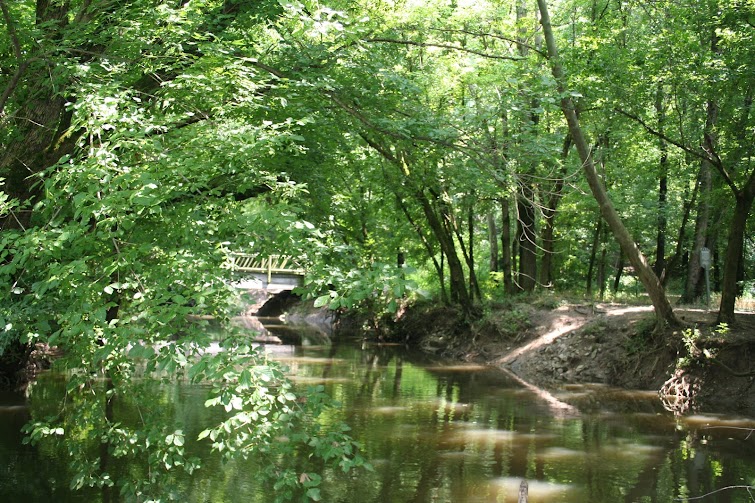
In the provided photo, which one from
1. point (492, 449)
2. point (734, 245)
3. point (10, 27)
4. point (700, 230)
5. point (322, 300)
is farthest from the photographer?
point (700, 230)

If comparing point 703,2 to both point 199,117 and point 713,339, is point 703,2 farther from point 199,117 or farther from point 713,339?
point 199,117

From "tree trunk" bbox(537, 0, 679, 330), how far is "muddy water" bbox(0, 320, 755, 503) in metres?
1.74

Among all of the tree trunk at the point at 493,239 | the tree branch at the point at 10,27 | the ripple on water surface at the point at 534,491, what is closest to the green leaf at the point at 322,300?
the tree branch at the point at 10,27

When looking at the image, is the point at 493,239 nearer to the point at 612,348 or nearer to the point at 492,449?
the point at 612,348

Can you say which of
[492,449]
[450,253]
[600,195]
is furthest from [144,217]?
[450,253]

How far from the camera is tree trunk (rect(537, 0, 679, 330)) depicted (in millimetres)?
11258

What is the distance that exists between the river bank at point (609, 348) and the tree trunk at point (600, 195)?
0.54 meters

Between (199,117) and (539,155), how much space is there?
17.0 feet

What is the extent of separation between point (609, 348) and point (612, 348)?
0.08 meters

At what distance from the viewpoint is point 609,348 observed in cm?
1597

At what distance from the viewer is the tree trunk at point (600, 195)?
1126 centimetres

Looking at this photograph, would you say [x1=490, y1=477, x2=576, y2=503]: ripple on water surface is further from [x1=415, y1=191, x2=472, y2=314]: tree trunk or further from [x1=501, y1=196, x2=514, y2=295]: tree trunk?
[x1=501, y1=196, x2=514, y2=295]: tree trunk

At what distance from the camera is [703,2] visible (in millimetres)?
12453

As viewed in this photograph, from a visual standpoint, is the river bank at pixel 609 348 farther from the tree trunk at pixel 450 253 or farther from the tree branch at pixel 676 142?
the tree branch at pixel 676 142
